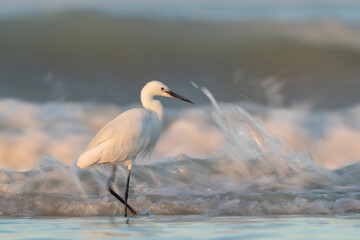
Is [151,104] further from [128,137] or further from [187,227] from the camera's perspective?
[187,227]

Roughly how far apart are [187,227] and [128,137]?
1895 mm

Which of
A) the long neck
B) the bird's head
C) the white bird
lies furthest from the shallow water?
the bird's head

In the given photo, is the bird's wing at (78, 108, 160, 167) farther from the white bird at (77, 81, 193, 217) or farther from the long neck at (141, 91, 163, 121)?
the long neck at (141, 91, 163, 121)

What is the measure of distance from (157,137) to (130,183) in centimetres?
97

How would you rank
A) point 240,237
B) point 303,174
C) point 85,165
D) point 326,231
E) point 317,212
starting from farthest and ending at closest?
point 303,174, point 85,165, point 317,212, point 326,231, point 240,237

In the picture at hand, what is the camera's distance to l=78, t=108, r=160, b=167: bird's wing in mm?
6812

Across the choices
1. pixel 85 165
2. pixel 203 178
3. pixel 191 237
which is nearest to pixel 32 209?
pixel 85 165

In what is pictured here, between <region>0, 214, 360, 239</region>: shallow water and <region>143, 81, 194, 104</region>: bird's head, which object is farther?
<region>143, 81, 194, 104</region>: bird's head

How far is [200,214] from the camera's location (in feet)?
21.0

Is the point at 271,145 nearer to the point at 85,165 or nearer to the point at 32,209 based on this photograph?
the point at 85,165

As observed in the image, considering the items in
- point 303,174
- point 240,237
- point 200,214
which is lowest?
point 240,237

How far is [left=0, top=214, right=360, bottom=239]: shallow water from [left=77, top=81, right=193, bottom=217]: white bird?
88 centimetres

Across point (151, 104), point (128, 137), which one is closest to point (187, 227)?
point (128, 137)

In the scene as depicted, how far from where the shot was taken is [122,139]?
22.5ft
